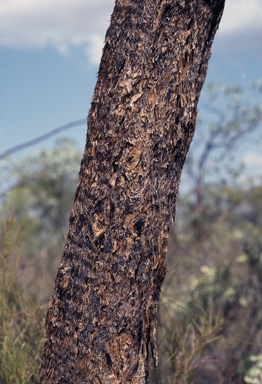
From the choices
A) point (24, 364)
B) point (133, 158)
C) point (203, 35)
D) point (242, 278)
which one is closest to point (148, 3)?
point (203, 35)

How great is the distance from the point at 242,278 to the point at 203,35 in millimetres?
5494

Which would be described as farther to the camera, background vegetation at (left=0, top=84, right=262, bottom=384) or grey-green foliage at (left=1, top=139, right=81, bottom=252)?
grey-green foliage at (left=1, top=139, right=81, bottom=252)

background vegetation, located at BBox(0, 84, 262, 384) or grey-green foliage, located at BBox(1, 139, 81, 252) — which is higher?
grey-green foliage, located at BBox(1, 139, 81, 252)

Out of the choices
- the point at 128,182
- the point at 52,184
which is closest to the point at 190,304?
the point at 128,182

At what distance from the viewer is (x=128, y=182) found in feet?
9.54

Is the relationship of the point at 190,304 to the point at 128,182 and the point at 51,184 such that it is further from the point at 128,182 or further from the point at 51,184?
the point at 51,184

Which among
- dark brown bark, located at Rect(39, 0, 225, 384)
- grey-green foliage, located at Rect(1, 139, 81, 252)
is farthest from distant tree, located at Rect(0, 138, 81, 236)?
dark brown bark, located at Rect(39, 0, 225, 384)

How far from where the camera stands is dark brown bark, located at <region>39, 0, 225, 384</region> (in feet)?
9.57

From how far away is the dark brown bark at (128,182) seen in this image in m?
2.92

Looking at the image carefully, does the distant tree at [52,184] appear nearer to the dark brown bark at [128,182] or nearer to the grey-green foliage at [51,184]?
the grey-green foliage at [51,184]

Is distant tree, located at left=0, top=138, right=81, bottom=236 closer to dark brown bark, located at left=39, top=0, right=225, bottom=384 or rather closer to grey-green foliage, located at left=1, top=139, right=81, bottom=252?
grey-green foliage, located at left=1, top=139, right=81, bottom=252

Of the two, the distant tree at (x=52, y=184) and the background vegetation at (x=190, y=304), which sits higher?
the distant tree at (x=52, y=184)

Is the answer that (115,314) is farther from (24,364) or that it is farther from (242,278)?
(242,278)

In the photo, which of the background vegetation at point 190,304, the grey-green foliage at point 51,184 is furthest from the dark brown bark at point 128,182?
the grey-green foliage at point 51,184
